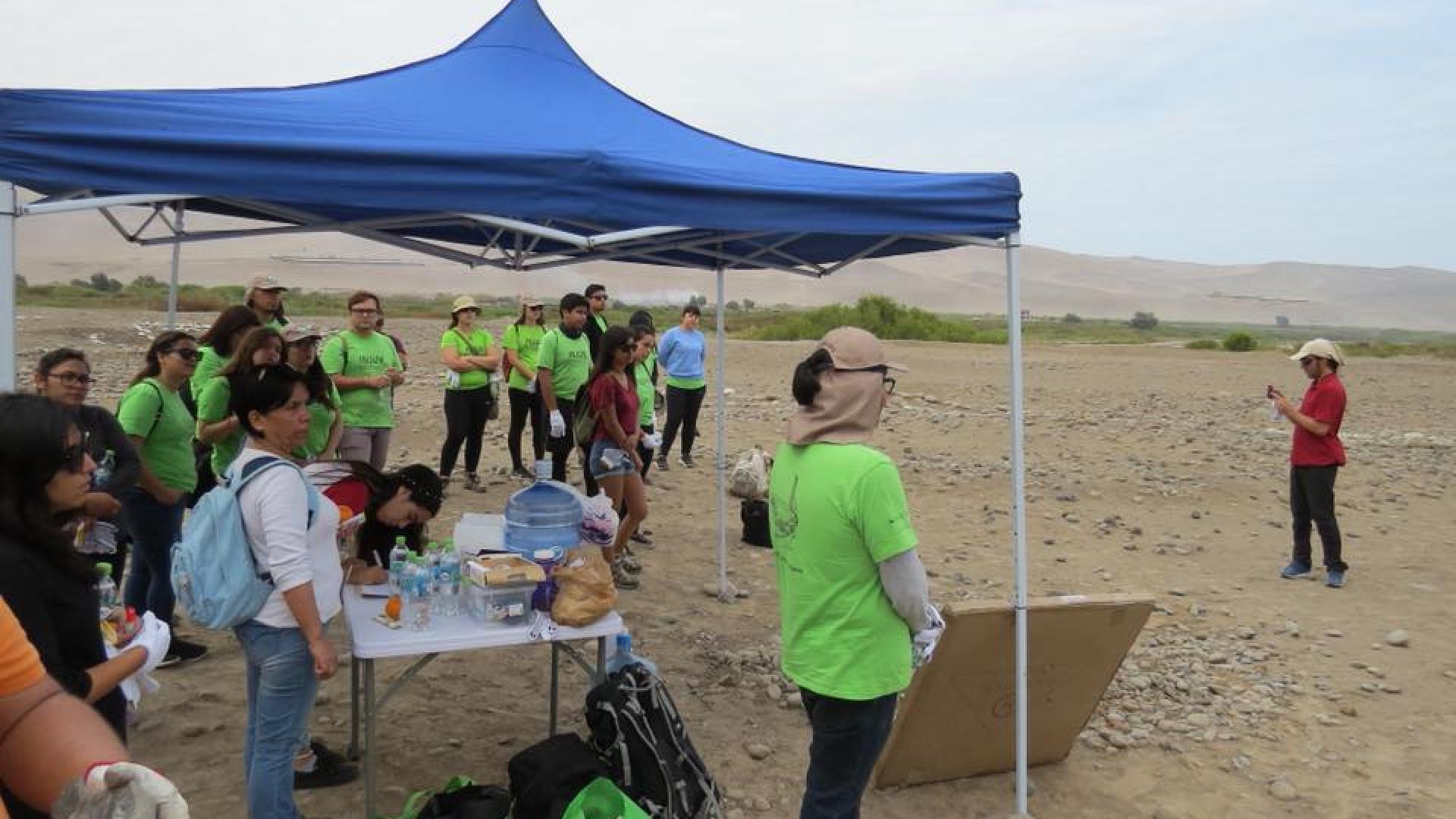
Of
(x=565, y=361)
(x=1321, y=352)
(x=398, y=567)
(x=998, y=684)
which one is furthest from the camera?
(x=565, y=361)

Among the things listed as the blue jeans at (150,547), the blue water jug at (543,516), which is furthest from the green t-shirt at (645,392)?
the blue jeans at (150,547)

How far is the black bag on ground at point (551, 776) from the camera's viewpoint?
3.25 metres

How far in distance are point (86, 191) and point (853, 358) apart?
2.48 metres

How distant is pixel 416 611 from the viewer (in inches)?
143

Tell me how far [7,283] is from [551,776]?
2.22 meters

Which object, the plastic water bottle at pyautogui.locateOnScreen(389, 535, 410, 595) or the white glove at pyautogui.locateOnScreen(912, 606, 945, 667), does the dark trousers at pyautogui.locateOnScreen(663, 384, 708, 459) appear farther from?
the white glove at pyautogui.locateOnScreen(912, 606, 945, 667)

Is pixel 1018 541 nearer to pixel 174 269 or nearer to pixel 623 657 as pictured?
pixel 623 657

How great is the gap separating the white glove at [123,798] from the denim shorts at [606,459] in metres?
4.81

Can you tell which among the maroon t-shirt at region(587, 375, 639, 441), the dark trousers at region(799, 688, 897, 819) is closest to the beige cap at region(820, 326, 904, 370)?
the dark trousers at region(799, 688, 897, 819)

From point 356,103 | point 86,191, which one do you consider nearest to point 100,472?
point 86,191

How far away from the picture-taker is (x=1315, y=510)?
7.59 metres

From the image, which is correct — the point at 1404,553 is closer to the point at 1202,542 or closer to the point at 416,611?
the point at 1202,542

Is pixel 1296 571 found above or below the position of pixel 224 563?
below

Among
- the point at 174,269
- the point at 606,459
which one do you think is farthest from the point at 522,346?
the point at 606,459
